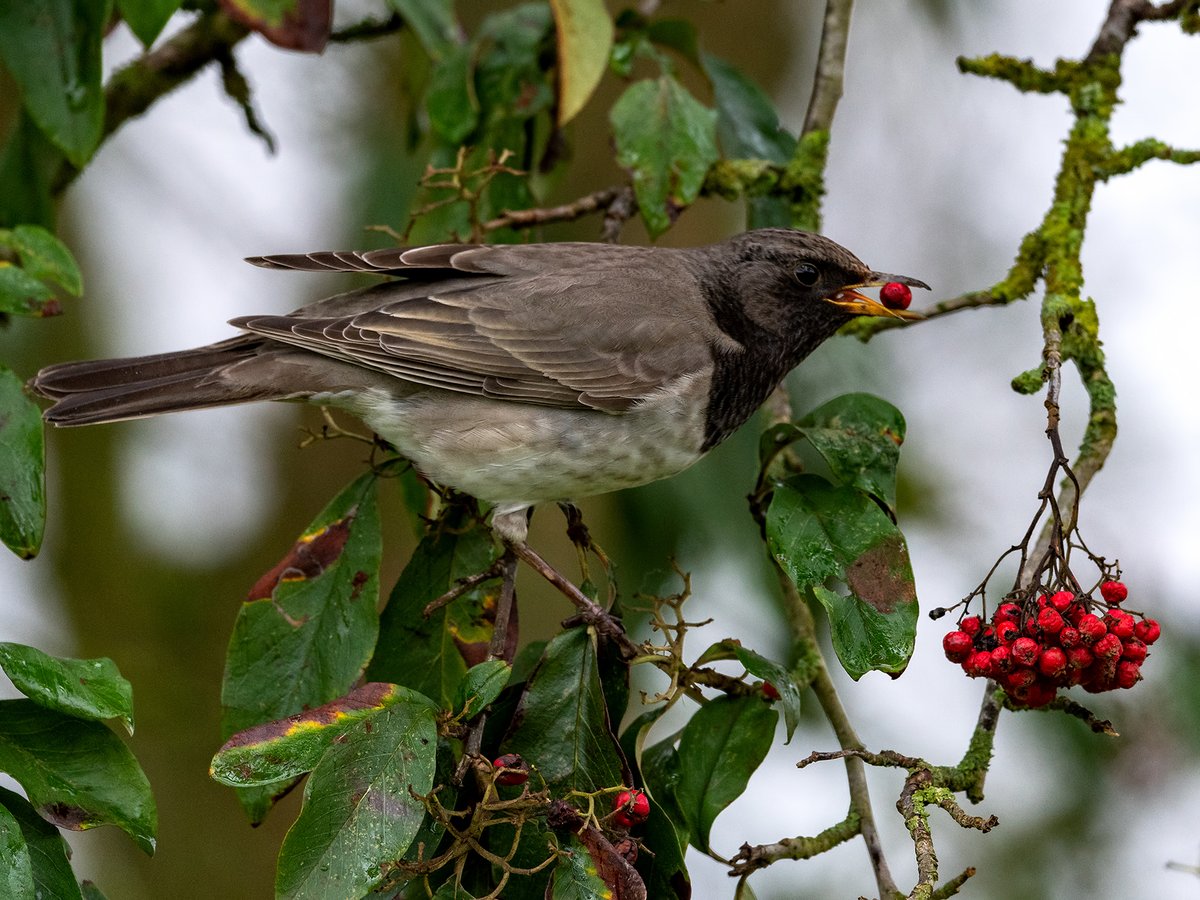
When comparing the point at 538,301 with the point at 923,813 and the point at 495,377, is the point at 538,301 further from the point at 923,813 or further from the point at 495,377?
the point at 923,813

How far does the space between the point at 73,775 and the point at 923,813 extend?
1.63 metres

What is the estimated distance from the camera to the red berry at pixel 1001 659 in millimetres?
2523

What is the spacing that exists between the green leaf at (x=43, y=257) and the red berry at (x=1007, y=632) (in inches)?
89.4

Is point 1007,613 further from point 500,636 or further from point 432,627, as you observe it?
point 432,627

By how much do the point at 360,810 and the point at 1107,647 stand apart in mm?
1482

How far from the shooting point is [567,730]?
9.24ft

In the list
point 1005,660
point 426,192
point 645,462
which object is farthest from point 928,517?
point 1005,660

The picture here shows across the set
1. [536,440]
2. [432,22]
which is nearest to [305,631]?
[536,440]

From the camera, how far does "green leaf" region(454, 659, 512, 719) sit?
256 centimetres

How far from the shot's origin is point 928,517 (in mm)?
5523

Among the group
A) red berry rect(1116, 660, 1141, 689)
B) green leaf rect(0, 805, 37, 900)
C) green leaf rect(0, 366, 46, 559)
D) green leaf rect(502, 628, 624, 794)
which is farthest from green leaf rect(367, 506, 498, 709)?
red berry rect(1116, 660, 1141, 689)

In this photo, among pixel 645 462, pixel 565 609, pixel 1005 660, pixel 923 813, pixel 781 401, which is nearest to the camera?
pixel 923 813

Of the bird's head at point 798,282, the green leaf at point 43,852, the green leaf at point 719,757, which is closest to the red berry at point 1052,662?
the green leaf at point 719,757

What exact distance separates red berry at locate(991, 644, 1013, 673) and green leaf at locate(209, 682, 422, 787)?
1.18 meters
